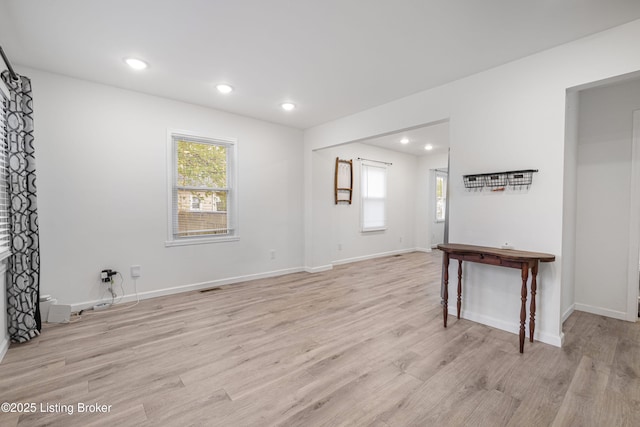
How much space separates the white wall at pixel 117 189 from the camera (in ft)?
10.5

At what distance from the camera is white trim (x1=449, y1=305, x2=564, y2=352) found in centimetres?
255

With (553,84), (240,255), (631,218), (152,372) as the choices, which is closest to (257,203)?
(240,255)

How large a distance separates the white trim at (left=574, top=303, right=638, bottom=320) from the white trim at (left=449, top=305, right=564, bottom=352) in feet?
3.92

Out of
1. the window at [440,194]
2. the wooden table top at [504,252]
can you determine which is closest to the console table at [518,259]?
the wooden table top at [504,252]

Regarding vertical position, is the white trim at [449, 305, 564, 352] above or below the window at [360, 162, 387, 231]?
below

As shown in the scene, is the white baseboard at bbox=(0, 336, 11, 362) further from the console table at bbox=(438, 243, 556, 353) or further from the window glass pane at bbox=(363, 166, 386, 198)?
the window glass pane at bbox=(363, 166, 386, 198)

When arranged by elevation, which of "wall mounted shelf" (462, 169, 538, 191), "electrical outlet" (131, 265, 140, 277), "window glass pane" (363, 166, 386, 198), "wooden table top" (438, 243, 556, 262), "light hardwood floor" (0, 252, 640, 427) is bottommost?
"light hardwood floor" (0, 252, 640, 427)

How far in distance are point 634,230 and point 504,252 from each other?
5.51 ft

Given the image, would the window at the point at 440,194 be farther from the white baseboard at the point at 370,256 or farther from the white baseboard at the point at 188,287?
the white baseboard at the point at 188,287

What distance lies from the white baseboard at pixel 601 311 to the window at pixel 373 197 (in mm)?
3803

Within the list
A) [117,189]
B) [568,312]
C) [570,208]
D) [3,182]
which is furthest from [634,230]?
[3,182]

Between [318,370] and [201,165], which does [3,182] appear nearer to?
[201,165]

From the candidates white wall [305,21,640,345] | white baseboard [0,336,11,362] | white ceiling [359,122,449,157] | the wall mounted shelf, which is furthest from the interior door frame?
white baseboard [0,336,11,362]

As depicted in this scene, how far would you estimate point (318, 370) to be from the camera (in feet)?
7.12
